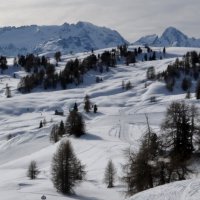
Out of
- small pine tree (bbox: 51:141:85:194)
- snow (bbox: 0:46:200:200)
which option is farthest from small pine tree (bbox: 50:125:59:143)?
small pine tree (bbox: 51:141:85:194)

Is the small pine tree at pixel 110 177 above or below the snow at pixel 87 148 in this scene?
above

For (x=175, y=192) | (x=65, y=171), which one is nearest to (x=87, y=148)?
→ (x=65, y=171)

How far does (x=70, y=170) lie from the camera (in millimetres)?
64875

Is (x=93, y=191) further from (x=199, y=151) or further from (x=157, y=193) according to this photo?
(x=157, y=193)

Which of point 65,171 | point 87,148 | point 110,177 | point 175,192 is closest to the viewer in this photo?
point 175,192

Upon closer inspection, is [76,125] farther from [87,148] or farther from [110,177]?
[110,177]

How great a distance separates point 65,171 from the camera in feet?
211

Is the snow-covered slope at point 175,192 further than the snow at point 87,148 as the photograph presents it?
No

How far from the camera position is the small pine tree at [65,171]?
205ft

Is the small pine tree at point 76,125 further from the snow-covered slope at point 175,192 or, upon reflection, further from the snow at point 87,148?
the snow-covered slope at point 175,192

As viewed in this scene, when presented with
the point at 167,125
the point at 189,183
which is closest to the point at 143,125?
the point at 167,125

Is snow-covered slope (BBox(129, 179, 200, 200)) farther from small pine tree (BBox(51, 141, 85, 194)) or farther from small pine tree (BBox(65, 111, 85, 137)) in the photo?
small pine tree (BBox(65, 111, 85, 137))

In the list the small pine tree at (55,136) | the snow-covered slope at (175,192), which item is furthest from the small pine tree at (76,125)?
the snow-covered slope at (175,192)

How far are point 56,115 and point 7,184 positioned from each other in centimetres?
11247
